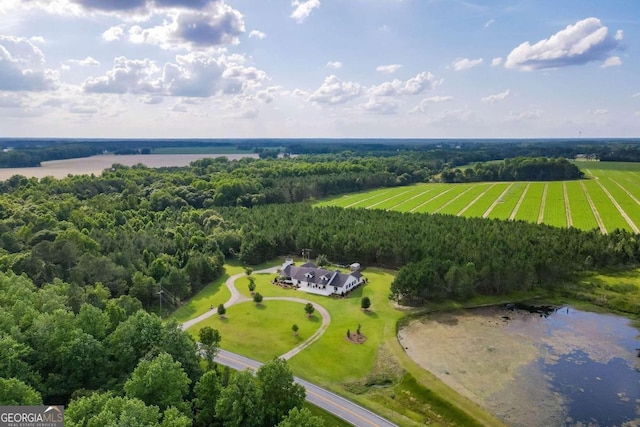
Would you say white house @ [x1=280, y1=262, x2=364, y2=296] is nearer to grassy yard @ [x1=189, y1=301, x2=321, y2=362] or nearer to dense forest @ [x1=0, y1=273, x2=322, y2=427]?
grassy yard @ [x1=189, y1=301, x2=321, y2=362]

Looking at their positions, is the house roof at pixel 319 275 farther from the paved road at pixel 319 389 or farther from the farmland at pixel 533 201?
the farmland at pixel 533 201

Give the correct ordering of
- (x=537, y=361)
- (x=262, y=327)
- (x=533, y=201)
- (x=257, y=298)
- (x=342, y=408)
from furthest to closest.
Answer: (x=533, y=201) → (x=257, y=298) → (x=262, y=327) → (x=537, y=361) → (x=342, y=408)

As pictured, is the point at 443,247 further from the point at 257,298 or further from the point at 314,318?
the point at 257,298

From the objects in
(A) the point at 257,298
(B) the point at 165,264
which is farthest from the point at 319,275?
(B) the point at 165,264

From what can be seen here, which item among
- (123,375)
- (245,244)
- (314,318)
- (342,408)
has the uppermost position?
(245,244)

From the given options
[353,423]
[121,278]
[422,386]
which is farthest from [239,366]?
[121,278]

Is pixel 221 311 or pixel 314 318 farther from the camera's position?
pixel 221 311
